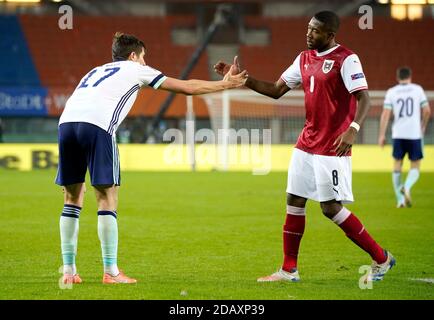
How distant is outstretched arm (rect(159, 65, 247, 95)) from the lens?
22.9ft

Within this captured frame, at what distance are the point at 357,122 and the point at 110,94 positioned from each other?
188 centimetres

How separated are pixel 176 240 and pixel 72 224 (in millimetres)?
3449

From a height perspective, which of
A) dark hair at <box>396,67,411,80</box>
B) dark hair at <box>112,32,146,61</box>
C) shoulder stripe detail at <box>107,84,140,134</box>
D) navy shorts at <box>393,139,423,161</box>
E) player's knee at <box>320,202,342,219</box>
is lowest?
player's knee at <box>320,202,342,219</box>

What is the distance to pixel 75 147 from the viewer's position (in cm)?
696

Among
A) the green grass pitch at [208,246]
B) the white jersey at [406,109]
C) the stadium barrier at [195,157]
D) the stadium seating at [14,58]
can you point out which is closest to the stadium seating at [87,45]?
the stadium seating at [14,58]

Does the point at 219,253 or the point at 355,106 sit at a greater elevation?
the point at 355,106

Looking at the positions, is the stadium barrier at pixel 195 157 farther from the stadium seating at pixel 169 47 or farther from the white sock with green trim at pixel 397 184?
the white sock with green trim at pixel 397 184

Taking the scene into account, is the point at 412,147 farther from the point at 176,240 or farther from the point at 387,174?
the point at 387,174

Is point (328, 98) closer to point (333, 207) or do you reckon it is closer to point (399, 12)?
point (333, 207)

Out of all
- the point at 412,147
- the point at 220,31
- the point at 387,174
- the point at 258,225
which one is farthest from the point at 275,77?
the point at 258,225

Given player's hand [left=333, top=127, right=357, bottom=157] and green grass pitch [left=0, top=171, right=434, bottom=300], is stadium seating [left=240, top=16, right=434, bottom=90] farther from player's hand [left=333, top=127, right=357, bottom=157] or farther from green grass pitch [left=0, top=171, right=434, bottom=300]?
player's hand [left=333, top=127, right=357, bottom=157]

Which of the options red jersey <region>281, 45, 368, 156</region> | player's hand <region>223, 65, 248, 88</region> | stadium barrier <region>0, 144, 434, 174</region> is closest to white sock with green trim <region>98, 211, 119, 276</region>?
player's hand <region>223, 65, 248, 88</region>

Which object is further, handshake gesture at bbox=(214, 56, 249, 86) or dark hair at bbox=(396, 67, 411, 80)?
dark hair at bbox=(396, 67, 411, 80)
